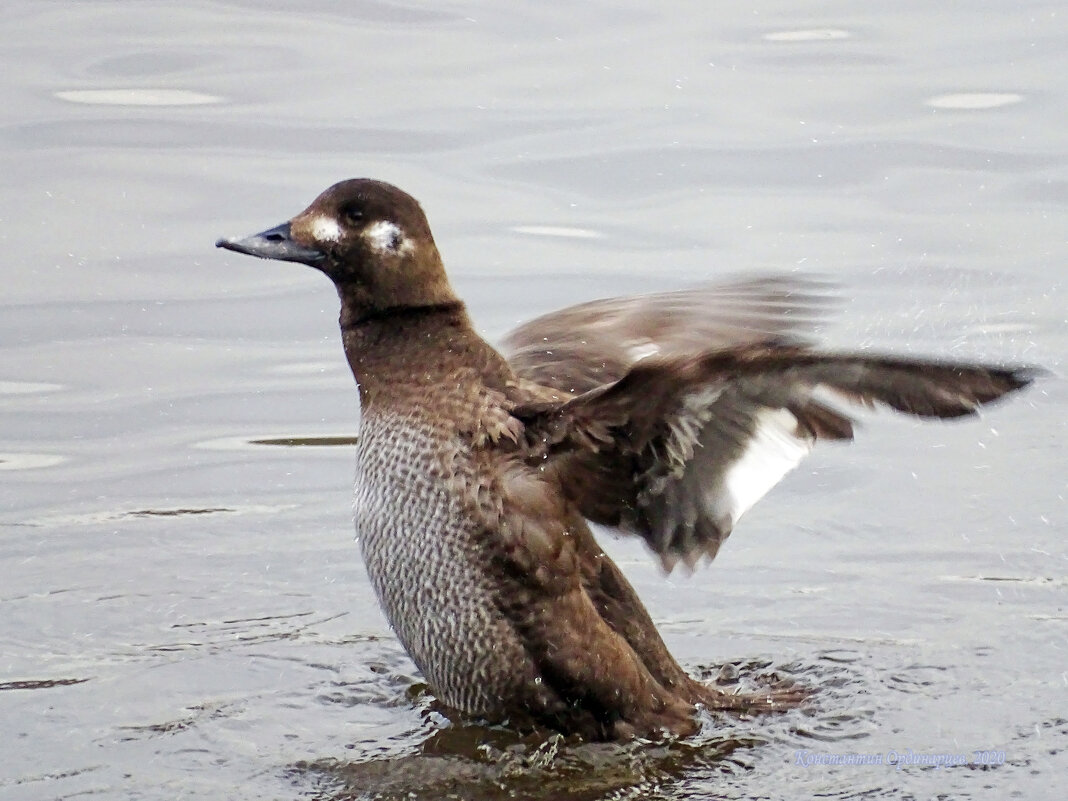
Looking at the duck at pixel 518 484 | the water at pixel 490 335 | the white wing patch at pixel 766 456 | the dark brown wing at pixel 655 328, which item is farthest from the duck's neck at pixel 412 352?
the water at pixel 490 335

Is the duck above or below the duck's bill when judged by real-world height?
below

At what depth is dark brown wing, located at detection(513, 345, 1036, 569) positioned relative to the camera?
4.89m

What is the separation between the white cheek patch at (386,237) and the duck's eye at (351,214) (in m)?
0.06

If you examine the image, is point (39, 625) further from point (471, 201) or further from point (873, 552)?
point (471, 201)

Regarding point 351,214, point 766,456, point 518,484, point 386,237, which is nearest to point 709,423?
point 766,456

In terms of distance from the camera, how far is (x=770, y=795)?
5398 mm

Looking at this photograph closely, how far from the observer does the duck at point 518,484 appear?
544 cm

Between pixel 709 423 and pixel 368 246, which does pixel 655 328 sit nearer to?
pixel 368 246

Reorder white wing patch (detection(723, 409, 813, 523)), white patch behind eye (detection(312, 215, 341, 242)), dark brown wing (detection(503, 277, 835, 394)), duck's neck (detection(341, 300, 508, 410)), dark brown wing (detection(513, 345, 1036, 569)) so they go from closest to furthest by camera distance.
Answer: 1. dark brown wing (detection(513, 345, 1036, 569))
2. white wing patch (detection(723, 409, 813, 523))
3. duck's neck (detection(341, 300, 508, 410))
4. white patch behind eye (detection(312, 215, 341, 242))
5. dark brown wing (detection(503, 277, 835, 394))

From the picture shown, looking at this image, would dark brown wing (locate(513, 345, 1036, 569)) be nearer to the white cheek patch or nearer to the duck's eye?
the white cheek patch

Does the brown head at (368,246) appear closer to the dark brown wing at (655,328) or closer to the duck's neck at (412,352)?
the duck's neck at (412,352)

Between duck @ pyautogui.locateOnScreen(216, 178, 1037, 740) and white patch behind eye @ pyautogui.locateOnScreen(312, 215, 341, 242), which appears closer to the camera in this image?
duck @ pyautogui.locateOnScreen(216, 178, 1037, 740)

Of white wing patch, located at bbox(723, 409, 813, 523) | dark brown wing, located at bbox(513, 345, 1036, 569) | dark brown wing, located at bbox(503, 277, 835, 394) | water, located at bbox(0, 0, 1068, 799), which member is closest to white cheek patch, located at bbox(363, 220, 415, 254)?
dark brown wing, located at bbox(513, 345, 1036, 569)

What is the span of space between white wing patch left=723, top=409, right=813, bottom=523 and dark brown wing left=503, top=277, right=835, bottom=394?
1.06 meters
